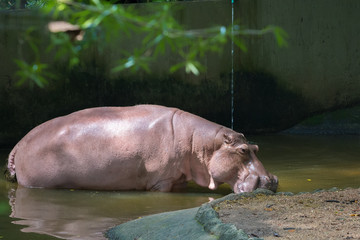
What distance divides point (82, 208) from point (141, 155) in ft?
3.06

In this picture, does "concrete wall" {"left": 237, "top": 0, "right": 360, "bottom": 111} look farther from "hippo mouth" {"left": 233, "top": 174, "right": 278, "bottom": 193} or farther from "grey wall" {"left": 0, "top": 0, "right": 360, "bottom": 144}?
"hippo mouth" {"left": 233, "top": 174, "right": 278, "bottom": 193}

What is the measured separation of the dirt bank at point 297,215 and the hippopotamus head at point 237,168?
932 millimetres

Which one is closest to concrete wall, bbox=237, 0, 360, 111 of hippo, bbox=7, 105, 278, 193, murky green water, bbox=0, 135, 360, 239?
murky green water, bbox=0, 135, 360, 239

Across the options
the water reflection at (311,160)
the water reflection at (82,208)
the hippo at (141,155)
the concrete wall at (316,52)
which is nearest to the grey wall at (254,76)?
the concrete wall at (316,52)

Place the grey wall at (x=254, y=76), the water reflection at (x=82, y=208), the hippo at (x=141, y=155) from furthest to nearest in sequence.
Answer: the grey wall at (x=254, y=76) → the hippo at (x=141, y=155) → the water reflection at (x=82, y=208)

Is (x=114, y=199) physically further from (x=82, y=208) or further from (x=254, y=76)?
(x=254, y=76)

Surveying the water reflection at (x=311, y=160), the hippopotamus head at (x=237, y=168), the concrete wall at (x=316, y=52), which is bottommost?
the water reflection at (x=311, y=160)

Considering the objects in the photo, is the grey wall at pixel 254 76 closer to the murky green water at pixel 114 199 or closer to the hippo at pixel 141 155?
the murky green water at pixel 114 199

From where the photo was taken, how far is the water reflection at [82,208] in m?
4.83

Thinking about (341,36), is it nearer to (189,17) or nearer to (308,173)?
(189,17)

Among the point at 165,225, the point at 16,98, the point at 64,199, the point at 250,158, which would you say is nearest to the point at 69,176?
the point at 64,199

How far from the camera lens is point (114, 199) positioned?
594 centimetres

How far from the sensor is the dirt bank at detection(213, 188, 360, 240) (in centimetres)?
376

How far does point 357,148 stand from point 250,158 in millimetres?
3146
